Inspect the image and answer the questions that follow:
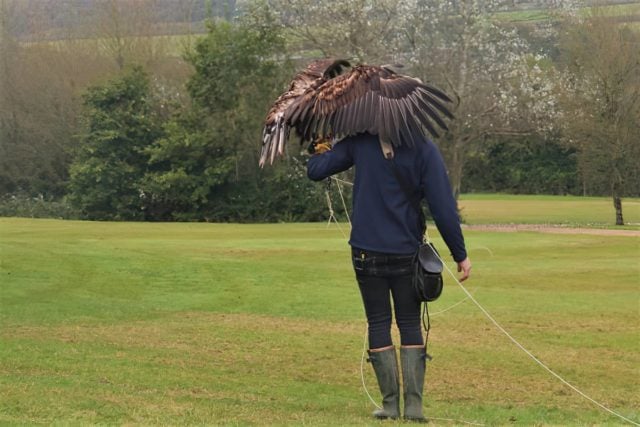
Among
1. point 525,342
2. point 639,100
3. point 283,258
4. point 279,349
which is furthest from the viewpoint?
point 639,100

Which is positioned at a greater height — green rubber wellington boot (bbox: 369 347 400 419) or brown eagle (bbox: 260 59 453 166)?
brown eagle (bbox: 260 59 453 166)

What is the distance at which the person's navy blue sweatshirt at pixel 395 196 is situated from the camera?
290 inches

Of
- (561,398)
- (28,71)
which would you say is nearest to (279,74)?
(28,71)

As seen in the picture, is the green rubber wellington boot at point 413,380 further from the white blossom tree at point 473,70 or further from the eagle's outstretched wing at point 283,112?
the white blossom tree at point 473,70

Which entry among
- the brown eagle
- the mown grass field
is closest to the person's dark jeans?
the mown grass field

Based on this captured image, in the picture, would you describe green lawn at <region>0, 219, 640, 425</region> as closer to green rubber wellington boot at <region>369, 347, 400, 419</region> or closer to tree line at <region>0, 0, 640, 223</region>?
green rubber wellington boot at <region>369, 347, 400, 419</region>

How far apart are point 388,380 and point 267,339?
18.3 ft

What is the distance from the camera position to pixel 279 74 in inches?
2122

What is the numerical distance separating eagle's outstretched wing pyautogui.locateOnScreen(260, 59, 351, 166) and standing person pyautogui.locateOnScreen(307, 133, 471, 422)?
44 centimetres

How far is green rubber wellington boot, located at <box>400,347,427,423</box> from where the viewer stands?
7.48 metres

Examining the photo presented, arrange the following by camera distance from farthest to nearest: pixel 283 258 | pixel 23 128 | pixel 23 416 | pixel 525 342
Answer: pixel 23 128 < pixel 283 258 < pixel 525 342 < pixel 23 416

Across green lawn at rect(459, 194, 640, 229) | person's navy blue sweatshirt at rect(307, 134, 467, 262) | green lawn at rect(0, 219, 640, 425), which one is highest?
person's navy blue sweatshirt at rect(307, 134, 467, 262)

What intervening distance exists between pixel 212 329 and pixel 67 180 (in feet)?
169

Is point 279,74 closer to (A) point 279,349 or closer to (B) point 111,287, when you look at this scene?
(B) point 111,287
